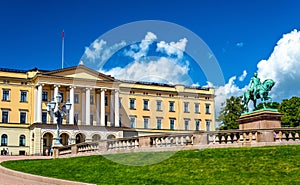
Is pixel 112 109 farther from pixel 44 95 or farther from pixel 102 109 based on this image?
pixel 44 95

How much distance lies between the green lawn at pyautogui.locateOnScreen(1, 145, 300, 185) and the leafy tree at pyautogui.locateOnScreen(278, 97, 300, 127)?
54384mm

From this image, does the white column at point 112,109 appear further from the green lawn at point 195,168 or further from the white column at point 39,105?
the green lawn at point 195,168

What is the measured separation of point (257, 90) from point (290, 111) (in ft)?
149

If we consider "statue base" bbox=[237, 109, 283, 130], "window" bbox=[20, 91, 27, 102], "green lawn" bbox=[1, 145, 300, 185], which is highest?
"window" bbox=[20, 91, 27, 102]

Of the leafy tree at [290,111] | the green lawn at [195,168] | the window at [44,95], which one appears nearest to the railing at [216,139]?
the green lawn at [195,168]

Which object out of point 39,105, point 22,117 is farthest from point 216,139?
point 22,117

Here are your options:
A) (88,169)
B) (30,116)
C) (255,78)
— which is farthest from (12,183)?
(30,116)

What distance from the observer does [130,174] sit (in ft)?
70.0

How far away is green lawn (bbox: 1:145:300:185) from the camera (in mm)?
18922

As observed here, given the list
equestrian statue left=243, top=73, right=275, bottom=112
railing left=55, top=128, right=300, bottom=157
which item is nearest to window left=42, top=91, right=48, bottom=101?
equestrian statue left=243, top=73, right=275, bottom=112

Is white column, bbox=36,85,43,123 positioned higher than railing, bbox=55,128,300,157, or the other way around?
white column, bbox=36,85,43,123

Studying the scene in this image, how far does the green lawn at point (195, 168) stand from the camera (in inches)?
745

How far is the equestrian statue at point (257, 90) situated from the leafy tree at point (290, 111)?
136 feet

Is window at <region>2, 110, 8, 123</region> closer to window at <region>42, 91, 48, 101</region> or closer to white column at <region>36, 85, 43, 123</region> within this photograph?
white column at <region>36, 85, 43, 123</region>
